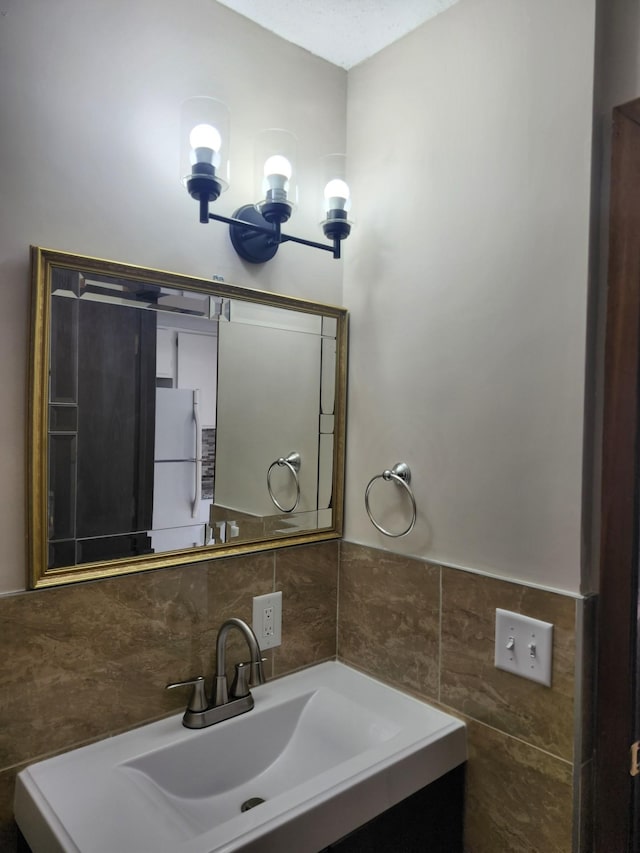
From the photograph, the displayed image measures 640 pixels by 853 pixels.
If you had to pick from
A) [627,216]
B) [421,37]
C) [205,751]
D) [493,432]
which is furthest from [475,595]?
[421,37]

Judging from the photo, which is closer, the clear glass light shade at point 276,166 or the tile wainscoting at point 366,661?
the tile wainscoting at point 366,661

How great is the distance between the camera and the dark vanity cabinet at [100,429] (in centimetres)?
108

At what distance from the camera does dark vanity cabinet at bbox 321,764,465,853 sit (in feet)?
3.39

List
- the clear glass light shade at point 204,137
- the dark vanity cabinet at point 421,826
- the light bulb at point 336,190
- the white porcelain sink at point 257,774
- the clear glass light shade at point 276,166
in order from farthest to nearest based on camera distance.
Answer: the light bulb at point 336,190
the clear glass light shade at point 276,166
the clear glass light shade at point 204,137
the dark vanity cabinet at point 421,826
the white porcelain sink at point 257,774

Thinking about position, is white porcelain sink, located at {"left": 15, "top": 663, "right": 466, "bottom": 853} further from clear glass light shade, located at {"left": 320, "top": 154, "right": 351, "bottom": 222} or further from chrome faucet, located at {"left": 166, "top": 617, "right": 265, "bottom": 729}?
clear glass light shade, located at {"left": 320, "top": 154, "right": 351, "bottom": 222}

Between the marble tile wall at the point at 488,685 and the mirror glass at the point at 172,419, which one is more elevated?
the mirror glass at the point at 172,419

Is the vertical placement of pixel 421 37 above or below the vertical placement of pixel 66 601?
above

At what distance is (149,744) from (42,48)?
4.40 feet

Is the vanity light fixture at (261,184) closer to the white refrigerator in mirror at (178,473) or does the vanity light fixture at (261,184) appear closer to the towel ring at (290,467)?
the white refrigerator in mirror at (178,473)

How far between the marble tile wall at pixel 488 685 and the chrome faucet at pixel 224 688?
338mm

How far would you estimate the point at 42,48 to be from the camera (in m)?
1.06

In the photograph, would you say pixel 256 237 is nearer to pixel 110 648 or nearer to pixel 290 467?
pixel 290 467

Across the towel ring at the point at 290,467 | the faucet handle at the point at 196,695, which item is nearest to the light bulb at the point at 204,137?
the towel ring at the point at 290,467

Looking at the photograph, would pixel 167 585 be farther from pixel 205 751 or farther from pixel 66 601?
pixel 205 751
